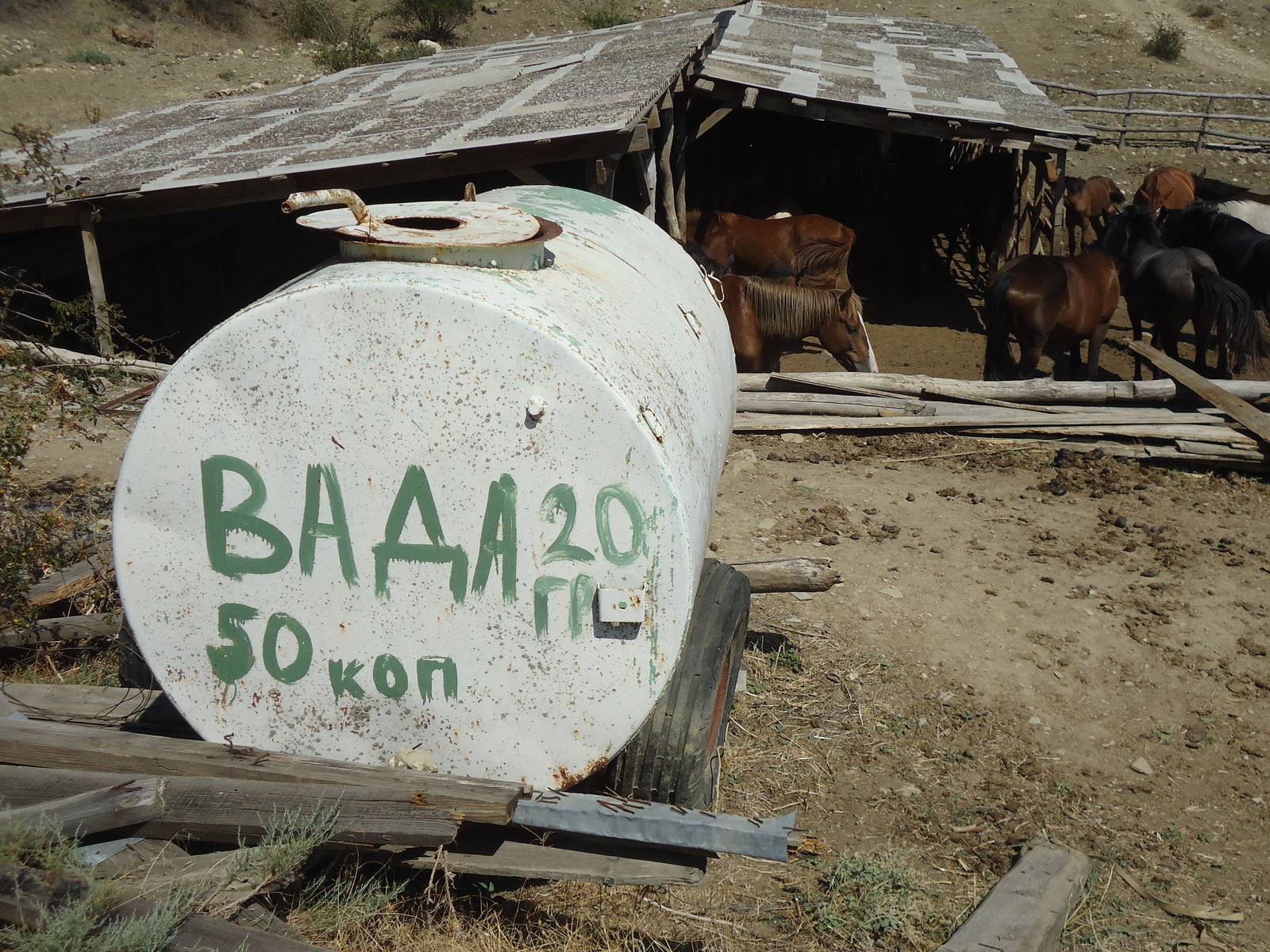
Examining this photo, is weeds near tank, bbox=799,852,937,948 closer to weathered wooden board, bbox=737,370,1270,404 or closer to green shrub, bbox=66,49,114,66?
weathered wooden board, bbox=737,370,1270,404

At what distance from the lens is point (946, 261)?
1450cm

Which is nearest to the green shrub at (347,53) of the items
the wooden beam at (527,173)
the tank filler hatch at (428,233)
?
the wooden beam at (527,173)

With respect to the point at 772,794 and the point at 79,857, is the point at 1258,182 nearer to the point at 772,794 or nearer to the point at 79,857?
Answer: the point at 772,794

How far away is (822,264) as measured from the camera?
10.6 m

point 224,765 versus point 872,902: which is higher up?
point 224,765

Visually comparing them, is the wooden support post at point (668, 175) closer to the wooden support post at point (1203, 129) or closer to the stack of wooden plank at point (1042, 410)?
the stack of wooden plank at point (1042, 410)

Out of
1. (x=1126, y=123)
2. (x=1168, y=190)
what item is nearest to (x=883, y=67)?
(x=1168, y=190)

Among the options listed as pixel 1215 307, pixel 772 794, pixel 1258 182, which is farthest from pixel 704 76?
pixel 1258 182

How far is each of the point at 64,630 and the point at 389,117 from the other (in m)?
6.86

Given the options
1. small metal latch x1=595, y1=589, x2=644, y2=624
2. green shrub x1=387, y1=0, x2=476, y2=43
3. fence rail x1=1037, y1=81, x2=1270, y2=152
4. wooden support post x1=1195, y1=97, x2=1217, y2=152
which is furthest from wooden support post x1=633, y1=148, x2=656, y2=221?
green shrub x1=387, y1=0, x2=476, y2=43

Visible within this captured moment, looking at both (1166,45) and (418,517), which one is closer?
(418,517)

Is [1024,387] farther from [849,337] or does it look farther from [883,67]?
[883,67]

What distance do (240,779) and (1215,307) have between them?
35.6 ft

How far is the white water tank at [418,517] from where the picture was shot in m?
2.37
